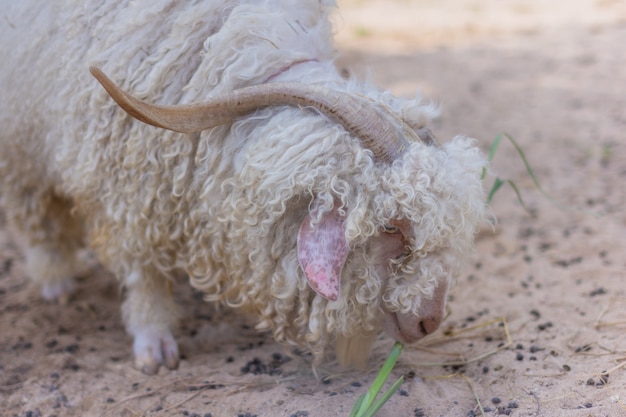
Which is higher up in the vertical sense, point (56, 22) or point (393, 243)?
point (56, 22)

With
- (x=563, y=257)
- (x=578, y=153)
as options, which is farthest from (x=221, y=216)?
(x=578, y=153)

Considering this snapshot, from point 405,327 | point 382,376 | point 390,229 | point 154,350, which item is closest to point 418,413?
point 382,376

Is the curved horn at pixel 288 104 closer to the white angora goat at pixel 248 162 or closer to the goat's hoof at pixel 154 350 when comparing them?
the white angora goat at pixel 248 162

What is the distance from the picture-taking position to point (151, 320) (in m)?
3.21

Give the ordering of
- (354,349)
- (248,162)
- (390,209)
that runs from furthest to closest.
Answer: (354,349)
(248,162)
(390,209)

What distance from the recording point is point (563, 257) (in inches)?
148

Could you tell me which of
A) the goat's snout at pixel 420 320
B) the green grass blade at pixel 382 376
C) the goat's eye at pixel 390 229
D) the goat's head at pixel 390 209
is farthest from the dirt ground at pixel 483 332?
the goat's eye at pixel 390 229

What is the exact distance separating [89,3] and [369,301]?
5.27 feet

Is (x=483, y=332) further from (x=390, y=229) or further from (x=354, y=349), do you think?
(x=390, y=229)

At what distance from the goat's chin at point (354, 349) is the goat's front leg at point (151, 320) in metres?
0.82

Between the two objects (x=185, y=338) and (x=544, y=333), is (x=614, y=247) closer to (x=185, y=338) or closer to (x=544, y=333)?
(x=544, y=333)

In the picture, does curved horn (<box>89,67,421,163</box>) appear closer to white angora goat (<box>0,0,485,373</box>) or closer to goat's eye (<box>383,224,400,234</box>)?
white angora goat (<box>0,0,485,373</box>)

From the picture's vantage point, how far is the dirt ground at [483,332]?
102 inches

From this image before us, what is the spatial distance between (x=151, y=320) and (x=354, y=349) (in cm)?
101
